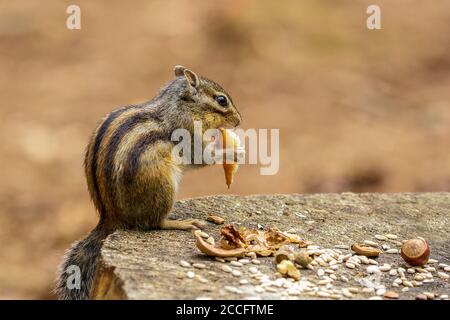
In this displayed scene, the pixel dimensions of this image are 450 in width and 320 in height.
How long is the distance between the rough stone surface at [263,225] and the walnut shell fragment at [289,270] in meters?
0.06

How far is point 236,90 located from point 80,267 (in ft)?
28.3

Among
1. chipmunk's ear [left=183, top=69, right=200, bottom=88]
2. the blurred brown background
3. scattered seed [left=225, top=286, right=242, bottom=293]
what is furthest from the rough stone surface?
the blurred brown background

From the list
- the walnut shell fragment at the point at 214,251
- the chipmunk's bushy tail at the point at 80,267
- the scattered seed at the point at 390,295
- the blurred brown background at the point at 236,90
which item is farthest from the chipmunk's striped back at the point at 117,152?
the blurred brown background at the point at 236,90

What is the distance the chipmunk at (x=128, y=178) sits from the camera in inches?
223

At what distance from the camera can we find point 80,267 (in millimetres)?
5750

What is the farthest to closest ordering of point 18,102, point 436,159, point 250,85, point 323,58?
1. point 323,58
2. point 250,85
3. point 18,102
4. point 436,159

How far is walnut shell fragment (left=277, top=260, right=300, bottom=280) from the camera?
5039 mm

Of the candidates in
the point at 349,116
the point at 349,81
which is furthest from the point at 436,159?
the point at 349,81

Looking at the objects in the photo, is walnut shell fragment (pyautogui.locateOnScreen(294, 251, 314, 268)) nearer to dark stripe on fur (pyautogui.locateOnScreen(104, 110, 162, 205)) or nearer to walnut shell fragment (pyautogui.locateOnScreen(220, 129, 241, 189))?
walnut shell fragment (pyautogui.locateOnScreen(220, 129, 241, 189))

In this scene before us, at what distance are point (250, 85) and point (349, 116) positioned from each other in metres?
1.80

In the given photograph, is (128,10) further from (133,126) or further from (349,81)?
(133,126)

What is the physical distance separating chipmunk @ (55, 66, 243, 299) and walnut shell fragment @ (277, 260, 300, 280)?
938mm

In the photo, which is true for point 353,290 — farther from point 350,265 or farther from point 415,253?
point 415,253
